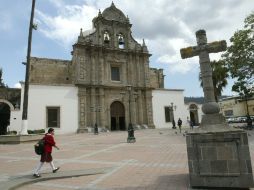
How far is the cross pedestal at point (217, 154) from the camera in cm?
492

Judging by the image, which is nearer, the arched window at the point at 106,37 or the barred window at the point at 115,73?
the barred window at the point at 115,73

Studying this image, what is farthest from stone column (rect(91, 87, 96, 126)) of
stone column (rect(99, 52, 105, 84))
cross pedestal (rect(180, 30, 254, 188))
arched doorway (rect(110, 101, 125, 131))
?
cross pedestal (rect(180, 30, 254, 188))

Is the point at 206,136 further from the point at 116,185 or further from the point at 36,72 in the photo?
the point at 36,72

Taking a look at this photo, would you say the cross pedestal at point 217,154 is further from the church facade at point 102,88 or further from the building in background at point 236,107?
the building in background at point 236,107

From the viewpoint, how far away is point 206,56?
6.04 meters

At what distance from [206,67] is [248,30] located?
1574 cm

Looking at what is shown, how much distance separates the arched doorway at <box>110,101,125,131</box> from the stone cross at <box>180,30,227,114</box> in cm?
2673

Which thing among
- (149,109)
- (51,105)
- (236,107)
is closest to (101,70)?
(51,105)

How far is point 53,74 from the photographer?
3253cm

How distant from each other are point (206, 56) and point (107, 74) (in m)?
27.1

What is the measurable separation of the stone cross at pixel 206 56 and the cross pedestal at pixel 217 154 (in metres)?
0.16

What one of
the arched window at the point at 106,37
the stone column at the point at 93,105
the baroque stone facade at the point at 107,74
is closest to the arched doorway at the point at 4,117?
the baroque stone facade at the point at 107,74

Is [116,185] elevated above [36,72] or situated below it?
below

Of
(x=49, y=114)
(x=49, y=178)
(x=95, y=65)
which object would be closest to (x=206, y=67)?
(x=49, y=178)
